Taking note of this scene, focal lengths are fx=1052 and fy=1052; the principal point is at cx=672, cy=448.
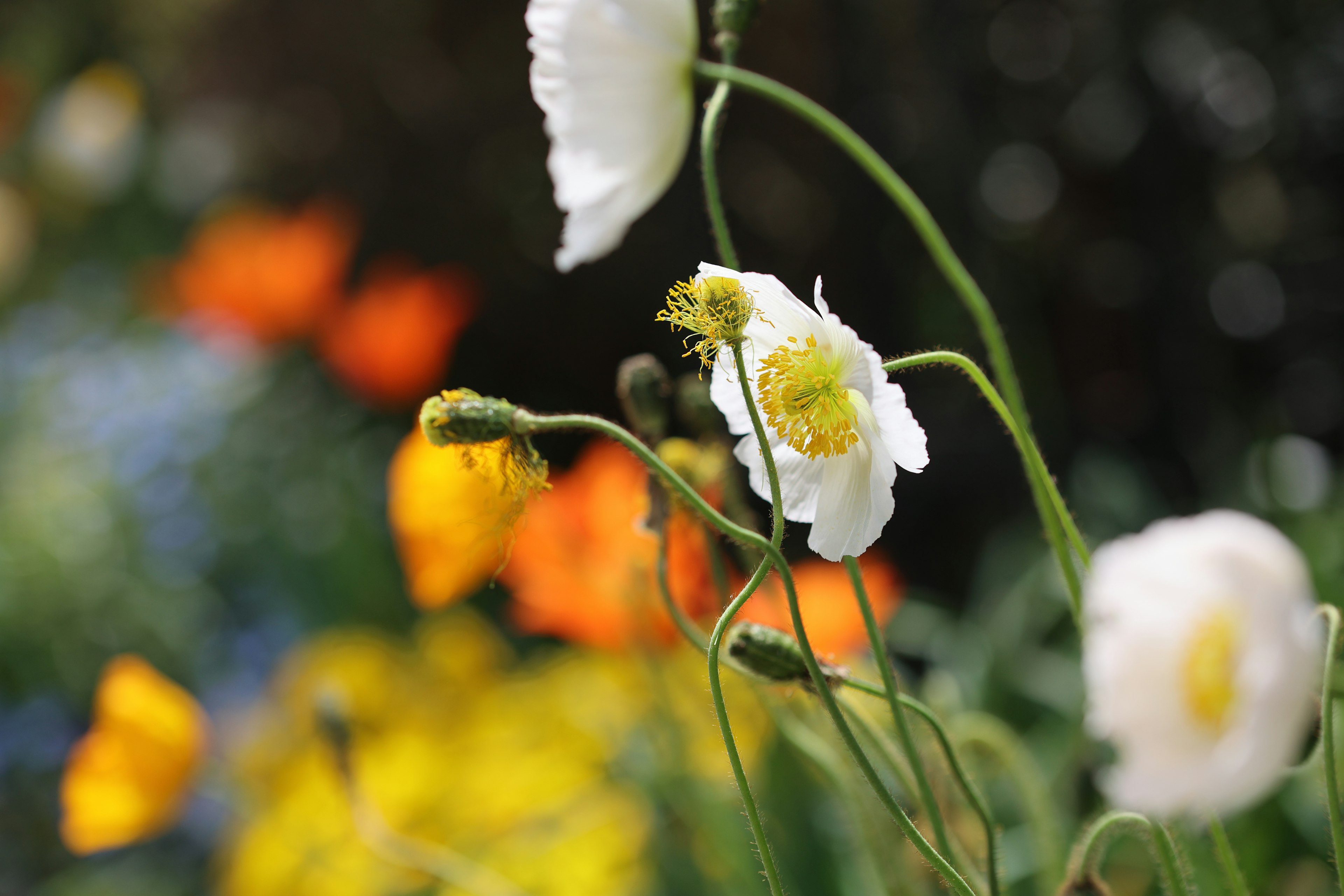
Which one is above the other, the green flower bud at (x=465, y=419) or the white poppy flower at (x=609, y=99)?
the white poppy flower at (x=609, y=99)

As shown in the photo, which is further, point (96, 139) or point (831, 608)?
point (96, 139)

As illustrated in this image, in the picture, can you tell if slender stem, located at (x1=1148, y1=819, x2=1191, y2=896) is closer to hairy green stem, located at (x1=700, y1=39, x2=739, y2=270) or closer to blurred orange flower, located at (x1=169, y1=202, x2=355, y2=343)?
hairy green stem, located at (x1=700, y1=39, x2=739, y2=270)

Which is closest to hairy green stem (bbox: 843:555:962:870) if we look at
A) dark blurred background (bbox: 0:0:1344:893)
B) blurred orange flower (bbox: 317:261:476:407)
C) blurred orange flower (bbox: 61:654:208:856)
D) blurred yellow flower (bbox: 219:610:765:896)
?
blurred yellow flower (bbox: 219:610:765:896)

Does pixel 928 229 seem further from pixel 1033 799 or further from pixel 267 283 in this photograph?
pixel 267 283

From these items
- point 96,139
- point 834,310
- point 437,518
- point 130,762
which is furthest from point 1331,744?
point 96,139

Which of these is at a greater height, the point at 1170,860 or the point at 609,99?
the point at 609,99

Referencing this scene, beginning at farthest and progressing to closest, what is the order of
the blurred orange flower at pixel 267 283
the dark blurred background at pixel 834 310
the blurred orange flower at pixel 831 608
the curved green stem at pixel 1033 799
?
the blurred orange flower at pixel 267 283 < the dark blurred background at pixel 834 310 < the blurred orange flower at pixel 831 608 < the curved green stem at pixel 1033 799

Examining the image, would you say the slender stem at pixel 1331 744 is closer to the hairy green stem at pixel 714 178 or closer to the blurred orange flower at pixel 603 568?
the hairy green stem at pixel 714 178

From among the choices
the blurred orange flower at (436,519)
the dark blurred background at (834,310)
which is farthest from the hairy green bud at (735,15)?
the dark blurred background at (834,310)
